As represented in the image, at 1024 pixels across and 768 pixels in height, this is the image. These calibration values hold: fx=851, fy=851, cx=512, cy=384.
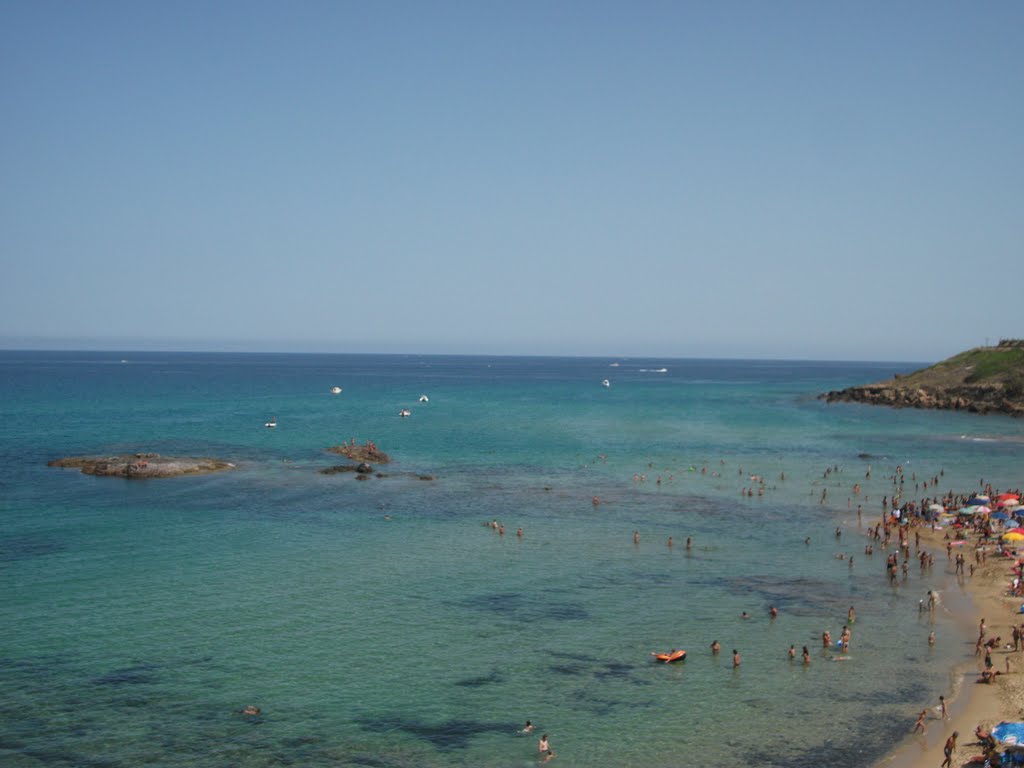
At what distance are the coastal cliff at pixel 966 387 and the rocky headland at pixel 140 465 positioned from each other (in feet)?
379

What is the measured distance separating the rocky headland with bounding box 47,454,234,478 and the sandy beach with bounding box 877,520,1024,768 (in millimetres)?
59388

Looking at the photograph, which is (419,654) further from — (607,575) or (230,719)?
(607,575)

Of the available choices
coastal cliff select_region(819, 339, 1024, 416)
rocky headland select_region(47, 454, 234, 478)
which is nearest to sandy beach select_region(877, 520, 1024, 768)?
rocky headland select_region(47, 454, 234, 478)

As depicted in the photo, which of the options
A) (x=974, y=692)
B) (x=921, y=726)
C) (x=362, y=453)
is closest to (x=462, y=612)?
(x=921, y=726)

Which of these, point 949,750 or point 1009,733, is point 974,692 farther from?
point 949,750

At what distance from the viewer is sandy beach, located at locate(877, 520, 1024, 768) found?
90.3ft

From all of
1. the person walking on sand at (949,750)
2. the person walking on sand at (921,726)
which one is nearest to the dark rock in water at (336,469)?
the person walking on sand at (921,726)

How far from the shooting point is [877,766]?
26.8 m

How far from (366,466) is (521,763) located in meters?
54.0

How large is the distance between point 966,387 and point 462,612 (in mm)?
129832

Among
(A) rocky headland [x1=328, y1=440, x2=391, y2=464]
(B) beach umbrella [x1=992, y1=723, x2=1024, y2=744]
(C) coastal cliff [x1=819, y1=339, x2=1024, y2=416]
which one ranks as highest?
(C) coastal cliff [x1=819, y1=339, x2=1024, y2=416]

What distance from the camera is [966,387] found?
143 m

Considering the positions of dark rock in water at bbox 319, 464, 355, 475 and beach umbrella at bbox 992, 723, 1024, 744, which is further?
dark rock in water at bbox 319, 464, 355, 475

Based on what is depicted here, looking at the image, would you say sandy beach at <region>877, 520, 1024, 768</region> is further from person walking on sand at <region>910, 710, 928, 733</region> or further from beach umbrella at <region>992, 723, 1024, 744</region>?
beach umbrella at <region>992, 723, 1024, 744</region>
